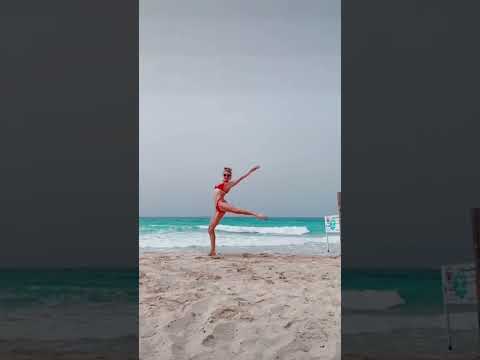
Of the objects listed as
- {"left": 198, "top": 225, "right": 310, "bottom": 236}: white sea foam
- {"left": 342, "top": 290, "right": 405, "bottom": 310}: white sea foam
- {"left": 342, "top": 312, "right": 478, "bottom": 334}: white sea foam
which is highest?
{"left": 198, "top": 225, "right": 310, "bottom": 236}: white sea foam

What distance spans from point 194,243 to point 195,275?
7416mm

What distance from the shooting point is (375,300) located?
6.12 metres

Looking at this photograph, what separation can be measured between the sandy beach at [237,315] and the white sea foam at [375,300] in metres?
0.46

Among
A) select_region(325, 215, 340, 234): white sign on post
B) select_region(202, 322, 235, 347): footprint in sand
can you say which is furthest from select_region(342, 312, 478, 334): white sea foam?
select_region(325, 215, 340, 234): white sign on post

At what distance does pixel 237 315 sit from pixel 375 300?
7.75 ft

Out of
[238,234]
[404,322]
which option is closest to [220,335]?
[404,322]

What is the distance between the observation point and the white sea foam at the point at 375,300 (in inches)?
226

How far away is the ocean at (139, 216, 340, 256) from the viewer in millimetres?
12641
